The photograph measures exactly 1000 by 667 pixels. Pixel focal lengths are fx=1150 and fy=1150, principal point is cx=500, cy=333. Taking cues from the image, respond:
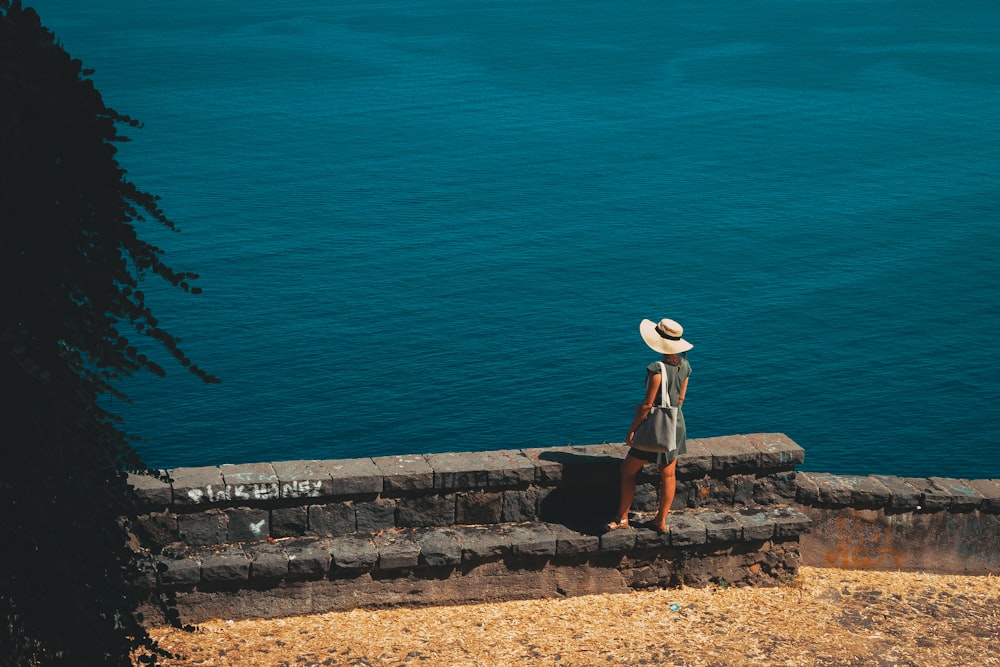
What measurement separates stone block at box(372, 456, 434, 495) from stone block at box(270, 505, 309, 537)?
698 mm

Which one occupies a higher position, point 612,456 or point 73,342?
point 73,342

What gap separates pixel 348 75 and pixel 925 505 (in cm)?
11383

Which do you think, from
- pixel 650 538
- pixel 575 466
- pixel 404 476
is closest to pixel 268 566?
pixel 404 476

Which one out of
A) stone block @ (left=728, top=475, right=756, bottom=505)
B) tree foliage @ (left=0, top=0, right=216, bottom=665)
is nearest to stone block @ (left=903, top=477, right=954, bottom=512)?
stone block @ (left=728, top=475, right=756, bottom=505)

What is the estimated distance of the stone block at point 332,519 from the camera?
31.4 feet

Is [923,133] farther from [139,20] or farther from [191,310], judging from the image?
[139,20]

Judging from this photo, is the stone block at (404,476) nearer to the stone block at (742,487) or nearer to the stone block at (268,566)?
the stone block at (268,566)

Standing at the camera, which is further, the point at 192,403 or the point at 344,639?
the point at 192,403

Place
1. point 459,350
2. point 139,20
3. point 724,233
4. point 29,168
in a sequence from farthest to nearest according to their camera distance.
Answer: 1. point 139,20
2. point 724,233
3. point 459,350
4. point 29,168

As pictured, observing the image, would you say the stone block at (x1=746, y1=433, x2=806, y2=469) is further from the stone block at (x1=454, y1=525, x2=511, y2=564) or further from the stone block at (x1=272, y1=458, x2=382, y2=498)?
the stone block at (x1=272, y1=458, x2=382, y2=498)

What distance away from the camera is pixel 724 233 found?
7219cm

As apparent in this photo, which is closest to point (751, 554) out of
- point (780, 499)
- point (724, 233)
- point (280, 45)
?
point (780, 499)

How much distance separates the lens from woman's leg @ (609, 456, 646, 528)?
9844 millimetres

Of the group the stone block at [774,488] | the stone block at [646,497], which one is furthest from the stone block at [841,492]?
the stone block at [646,497]
